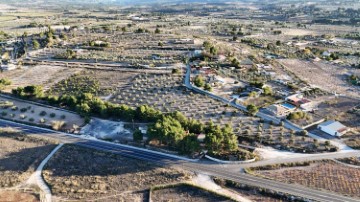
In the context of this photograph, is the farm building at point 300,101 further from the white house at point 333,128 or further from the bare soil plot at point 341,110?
the white house at point 333,128

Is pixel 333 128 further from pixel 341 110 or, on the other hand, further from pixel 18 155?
pixel 18 155

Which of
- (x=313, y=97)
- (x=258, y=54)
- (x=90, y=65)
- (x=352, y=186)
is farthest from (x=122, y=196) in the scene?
(x=258, y=54)

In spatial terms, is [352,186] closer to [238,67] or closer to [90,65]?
[238,67]

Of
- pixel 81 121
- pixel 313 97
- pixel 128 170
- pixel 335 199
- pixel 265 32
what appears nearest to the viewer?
pixel 335 199

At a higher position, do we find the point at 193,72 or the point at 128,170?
the point at 193,72

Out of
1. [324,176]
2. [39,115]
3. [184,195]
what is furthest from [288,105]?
[39,115]

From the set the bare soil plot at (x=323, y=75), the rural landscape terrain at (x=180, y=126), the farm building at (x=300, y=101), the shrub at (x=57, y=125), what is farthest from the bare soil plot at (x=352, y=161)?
the shrub at (x=57, y=125)
